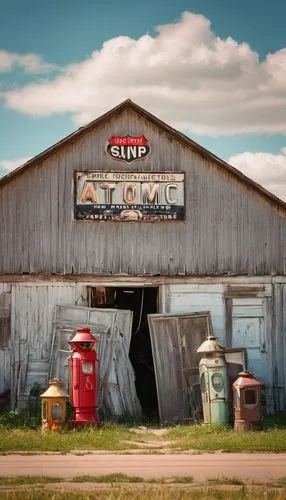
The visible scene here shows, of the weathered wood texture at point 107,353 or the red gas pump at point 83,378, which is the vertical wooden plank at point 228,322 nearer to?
the weathered wood texture at point 107,353

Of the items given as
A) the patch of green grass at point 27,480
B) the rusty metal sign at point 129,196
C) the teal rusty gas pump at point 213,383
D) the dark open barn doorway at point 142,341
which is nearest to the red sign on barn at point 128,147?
the rusty metal sign at point 129,196

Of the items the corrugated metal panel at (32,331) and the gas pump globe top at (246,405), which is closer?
the gas pump globe top at (246,405)

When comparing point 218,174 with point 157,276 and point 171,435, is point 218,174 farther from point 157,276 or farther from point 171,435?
point 171,435

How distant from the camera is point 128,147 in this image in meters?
21.5

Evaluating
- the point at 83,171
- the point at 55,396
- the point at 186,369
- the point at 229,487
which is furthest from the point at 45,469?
the point at 83,171

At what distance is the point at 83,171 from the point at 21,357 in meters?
4.22

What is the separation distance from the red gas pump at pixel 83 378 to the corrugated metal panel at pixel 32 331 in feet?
7.00

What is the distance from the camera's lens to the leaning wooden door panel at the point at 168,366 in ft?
66.5

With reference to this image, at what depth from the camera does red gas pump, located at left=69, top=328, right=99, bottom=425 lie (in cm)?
1831

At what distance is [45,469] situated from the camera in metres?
13.3

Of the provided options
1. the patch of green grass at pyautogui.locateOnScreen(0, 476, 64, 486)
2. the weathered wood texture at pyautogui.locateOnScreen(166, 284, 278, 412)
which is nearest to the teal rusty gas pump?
the weathered wood texture at pyautogui.locateOnScreen(166, 284, 278, 412)

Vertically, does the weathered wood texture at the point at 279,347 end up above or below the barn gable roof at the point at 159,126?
below

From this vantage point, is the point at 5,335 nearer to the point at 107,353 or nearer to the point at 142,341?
the point at 107,353

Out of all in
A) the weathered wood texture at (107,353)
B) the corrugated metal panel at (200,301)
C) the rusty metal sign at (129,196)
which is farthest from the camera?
the corrugated metal panel at (200,301)
